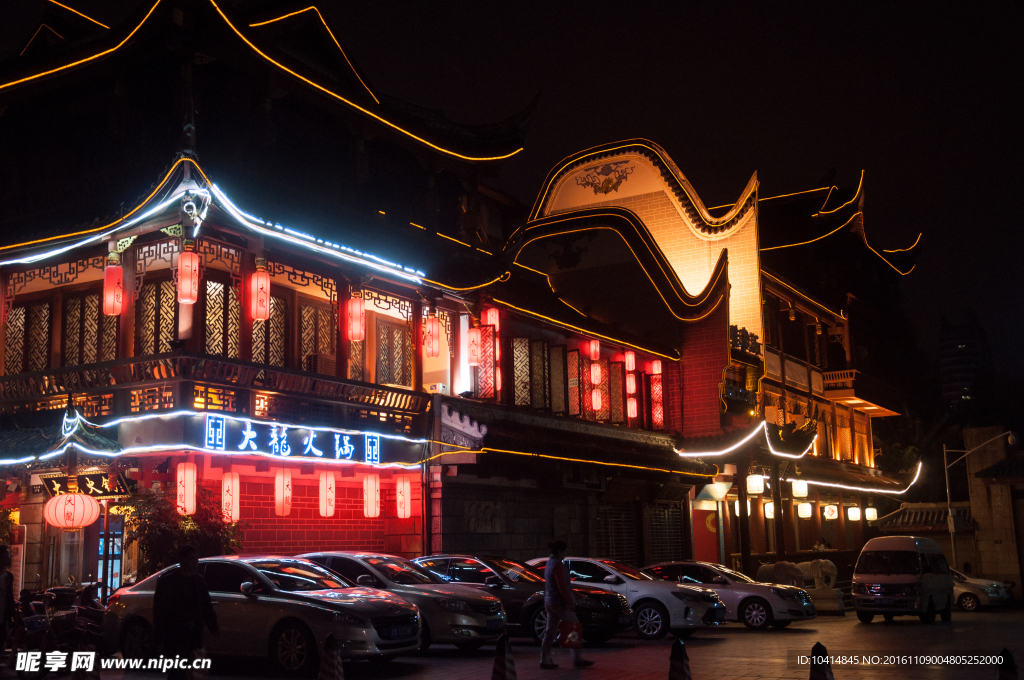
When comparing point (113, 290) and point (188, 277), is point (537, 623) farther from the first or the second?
point (113, 290)

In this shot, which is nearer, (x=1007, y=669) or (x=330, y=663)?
(x=1007, y=669)

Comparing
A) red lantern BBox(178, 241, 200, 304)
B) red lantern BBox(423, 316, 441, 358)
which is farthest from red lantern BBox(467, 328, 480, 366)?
red lantern BBox(178, 241, 200, 304)

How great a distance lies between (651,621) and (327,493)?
266 inches

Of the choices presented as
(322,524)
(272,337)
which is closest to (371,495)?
(322,524)

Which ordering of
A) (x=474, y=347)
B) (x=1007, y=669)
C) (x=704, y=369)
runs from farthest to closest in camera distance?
(x=704, y=369), (x=474, y=347), (x=1007, y=669)

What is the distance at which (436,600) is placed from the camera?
601 inches

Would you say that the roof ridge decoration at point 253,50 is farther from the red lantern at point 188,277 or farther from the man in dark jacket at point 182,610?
the man in dark jacket at point 182,610

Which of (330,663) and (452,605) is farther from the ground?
(330,663)

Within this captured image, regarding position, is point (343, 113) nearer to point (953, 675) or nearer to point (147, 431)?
point (147, 431)

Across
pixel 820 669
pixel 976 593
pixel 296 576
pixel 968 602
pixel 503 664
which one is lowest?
pixel 968 602

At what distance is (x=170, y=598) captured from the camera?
365 inches

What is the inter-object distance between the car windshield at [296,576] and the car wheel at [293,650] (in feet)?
2.39

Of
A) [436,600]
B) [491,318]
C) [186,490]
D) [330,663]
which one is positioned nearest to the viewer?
[330,663]

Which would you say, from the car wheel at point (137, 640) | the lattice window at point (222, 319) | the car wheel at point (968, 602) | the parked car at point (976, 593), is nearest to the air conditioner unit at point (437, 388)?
the lattice window at point (222, 319)
